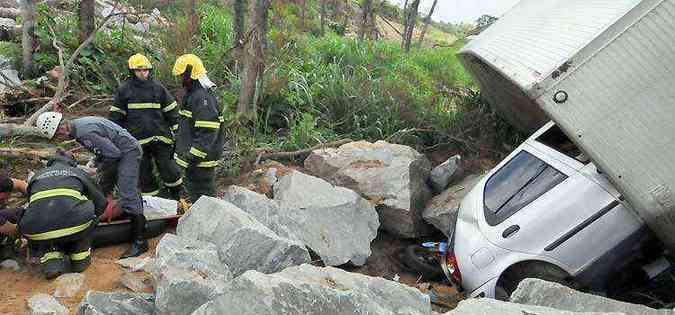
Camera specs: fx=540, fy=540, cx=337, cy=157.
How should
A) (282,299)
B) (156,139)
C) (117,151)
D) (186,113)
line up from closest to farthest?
(282,299), (117,151), (186,113), (156,139)

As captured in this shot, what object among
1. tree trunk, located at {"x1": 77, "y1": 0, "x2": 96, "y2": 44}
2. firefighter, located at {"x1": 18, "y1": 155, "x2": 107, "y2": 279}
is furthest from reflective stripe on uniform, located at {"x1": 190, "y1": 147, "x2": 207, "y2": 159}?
tree trunk, located at {"x1": 77, "y1": 0, "x2": 96, "y2": 44}

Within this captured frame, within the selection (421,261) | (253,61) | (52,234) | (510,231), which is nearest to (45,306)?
(52,234)

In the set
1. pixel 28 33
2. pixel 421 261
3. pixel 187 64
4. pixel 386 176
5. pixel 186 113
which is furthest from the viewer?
pixel 28 33

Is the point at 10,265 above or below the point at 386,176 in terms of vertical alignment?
below

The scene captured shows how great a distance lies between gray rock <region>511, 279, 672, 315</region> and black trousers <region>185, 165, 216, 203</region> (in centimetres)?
322

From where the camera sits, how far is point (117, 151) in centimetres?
460

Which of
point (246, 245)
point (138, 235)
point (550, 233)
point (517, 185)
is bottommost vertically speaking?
point (138, 235)

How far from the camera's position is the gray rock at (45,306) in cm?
344

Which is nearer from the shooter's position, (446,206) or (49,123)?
(49,123)

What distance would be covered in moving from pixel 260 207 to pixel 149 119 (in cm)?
151

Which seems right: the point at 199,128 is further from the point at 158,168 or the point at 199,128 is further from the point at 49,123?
the point at 49,123

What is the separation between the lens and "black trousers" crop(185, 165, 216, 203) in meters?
5.39

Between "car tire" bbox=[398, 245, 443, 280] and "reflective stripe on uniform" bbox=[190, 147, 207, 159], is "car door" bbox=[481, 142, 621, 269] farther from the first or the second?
"reflective stripe on uniform" bbox=[190, 147, 207, 159]

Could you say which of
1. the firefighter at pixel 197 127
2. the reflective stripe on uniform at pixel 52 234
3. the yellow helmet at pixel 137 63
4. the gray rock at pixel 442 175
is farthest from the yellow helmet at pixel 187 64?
the gray rock at pixel 442 175
